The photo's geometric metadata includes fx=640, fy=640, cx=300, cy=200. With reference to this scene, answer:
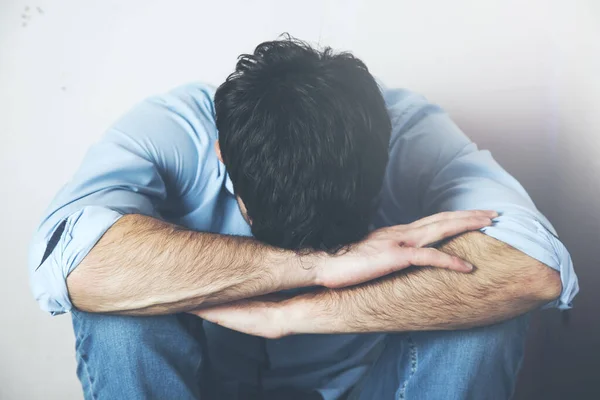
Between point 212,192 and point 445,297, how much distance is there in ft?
1.41

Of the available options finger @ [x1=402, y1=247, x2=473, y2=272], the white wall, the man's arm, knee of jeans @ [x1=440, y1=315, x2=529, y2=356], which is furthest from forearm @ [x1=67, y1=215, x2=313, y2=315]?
the white wall

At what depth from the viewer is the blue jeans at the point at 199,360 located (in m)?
0.93

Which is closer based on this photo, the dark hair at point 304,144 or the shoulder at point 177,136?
the dark hair at point 304,144

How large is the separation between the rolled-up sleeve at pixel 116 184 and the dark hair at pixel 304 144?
0.50ft

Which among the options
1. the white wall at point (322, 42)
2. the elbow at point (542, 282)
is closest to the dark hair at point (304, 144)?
the elbow at point (542, 282)

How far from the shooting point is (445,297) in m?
0.95

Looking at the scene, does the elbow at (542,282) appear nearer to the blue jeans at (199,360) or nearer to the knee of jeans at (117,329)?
the blue jeans at (199,360)

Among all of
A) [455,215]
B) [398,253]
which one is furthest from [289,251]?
[455,215]

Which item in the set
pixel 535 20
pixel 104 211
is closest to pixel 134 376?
pixel 104 211

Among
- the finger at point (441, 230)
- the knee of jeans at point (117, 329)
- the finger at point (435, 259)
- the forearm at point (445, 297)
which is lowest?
the knee of jeans at point (117, 329)

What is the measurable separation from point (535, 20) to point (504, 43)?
73mm

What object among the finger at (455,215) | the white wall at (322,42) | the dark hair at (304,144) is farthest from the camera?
the white wall at (322,42)

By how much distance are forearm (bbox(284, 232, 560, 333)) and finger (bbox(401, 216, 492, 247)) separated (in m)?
0.02

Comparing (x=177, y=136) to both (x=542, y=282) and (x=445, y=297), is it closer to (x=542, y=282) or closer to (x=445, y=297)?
(x=445, y=297)
